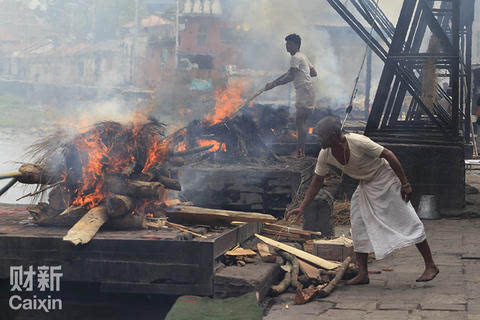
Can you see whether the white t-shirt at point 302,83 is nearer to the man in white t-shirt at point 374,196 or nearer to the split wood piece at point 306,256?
the split wood piece at point 306,256

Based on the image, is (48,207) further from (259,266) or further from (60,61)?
(60,61)

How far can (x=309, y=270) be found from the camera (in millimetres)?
6785

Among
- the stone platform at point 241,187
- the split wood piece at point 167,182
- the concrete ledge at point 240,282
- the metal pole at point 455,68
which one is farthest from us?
the metal pole at point 455,68

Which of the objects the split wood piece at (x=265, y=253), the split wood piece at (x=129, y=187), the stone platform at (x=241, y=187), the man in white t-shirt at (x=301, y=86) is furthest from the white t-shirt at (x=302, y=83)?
the split wood piece at (x=129, y=187)

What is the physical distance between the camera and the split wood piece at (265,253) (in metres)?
6.79

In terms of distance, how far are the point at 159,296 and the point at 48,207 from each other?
1506 mm

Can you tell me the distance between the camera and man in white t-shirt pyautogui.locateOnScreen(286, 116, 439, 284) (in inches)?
249

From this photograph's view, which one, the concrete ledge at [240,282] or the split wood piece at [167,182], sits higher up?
the split wood piece at [167,182]

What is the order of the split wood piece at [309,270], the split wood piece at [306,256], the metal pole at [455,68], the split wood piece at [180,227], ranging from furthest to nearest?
the metal pole at [455,68] → the split wood piece at [306,256] → the split wood piece at [309,270] → the split wood piece at [180,227]

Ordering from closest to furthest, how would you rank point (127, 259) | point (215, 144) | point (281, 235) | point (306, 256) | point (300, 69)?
point (127, 259) < point (306, 256) < point (281, 235) < point (215, 144) < point (300, 69)
